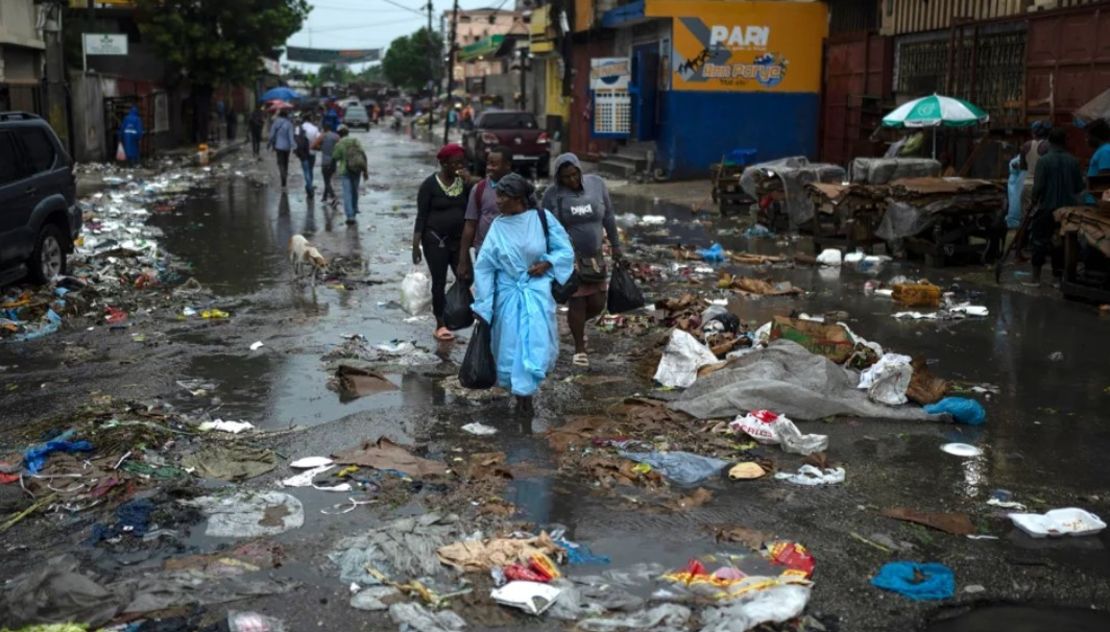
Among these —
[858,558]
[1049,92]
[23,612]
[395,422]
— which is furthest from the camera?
[1049,92]

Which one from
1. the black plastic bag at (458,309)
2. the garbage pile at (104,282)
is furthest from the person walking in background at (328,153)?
the black plastic bag at (458,309)

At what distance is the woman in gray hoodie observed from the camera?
30.2 ft

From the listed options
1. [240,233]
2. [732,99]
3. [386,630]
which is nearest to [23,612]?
[386,630]

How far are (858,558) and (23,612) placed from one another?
11.9 ft

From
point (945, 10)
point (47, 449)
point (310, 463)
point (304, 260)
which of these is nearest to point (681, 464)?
point (310, 463)

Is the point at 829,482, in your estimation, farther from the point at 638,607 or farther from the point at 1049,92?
the point at 1049,92

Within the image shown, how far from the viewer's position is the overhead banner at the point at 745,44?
28.2 meters

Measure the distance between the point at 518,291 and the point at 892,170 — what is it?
1134 centimetres

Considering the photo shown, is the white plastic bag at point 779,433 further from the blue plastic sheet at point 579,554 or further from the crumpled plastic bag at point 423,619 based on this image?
the crumpled plastic bag at point 423,619

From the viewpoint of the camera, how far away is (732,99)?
29125 millimetres

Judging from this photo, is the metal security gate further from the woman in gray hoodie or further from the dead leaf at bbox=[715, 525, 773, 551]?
the dead leaf at bbox=[715, 525, 773, 551]

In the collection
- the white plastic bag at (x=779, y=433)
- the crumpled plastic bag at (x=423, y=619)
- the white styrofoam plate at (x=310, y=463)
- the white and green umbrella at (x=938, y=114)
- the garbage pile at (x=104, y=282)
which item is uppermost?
the white and green umbrella at (x=938, y=114)

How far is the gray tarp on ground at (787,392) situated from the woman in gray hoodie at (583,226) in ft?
4.57

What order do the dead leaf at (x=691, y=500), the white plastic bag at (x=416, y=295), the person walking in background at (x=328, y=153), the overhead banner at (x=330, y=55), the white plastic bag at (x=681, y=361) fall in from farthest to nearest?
the overhead banner at (x=330, y=55) < the person walking in background at (x=328, y=153) < the white plastic bag at (x=416, y=295) < the white plastic bag at (x=681, y=361) < the dead leaf at (x=691, y=500)
